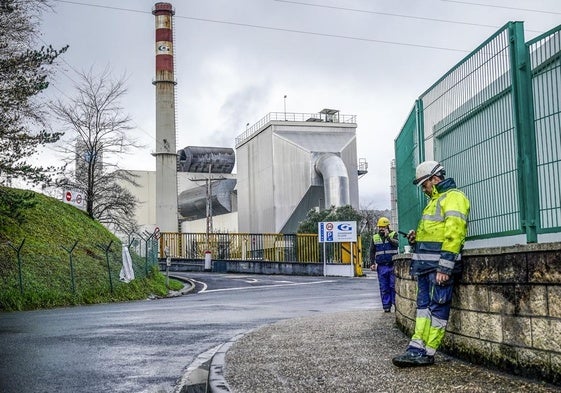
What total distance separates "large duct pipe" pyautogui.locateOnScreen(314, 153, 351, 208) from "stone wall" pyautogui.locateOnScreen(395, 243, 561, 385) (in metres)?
47.0

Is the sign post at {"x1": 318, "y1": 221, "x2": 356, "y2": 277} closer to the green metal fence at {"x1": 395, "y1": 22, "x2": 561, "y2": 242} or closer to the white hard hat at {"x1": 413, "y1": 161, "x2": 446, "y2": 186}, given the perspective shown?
the green metal fence at {"x1": 395, "y1": 22, "x2": 561, "y2": 242}

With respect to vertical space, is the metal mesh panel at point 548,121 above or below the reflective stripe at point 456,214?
above

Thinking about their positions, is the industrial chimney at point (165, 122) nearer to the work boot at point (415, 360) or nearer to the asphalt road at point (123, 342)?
the asphalt road at point (123, 342)

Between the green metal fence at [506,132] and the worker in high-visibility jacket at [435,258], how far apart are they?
50cm

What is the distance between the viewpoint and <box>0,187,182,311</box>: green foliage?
62.6 ft

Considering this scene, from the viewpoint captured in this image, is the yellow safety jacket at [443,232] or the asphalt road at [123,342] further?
the asphalt road at [123,342]

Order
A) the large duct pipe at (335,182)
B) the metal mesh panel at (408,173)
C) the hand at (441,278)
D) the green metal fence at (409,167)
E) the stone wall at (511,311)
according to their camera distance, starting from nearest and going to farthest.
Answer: the stone wall at (511,311), the hand at (441,278), the green metal fence at (409,167), the metal mesh panel at (408,173), the large duct pipe at (335,182)

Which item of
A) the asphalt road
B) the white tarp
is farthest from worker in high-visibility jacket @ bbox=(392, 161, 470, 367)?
the white tarp

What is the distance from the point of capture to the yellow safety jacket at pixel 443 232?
6160 mm

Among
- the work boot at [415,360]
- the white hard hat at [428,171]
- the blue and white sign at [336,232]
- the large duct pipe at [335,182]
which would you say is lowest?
the work boot at [415,360]

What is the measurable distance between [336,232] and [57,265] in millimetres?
18273

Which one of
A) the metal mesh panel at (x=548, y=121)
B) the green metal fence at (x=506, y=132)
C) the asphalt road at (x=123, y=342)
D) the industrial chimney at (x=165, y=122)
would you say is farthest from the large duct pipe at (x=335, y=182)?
the metal mesh panel at (x=548, y=121)

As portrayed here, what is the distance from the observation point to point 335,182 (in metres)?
54.4

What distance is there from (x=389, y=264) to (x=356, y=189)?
161 feet
